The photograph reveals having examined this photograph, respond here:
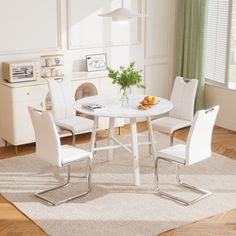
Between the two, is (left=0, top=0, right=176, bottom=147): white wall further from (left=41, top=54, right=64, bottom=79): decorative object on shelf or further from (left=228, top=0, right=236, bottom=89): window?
(left=228, top=0, right=236, bottom=89): window

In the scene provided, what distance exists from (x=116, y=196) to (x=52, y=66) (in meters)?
2.18

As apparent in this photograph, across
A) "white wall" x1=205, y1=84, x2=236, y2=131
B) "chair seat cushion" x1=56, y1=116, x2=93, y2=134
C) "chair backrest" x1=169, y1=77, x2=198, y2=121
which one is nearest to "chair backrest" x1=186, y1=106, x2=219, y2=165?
"chair backrest" x1=169, y1=77, x2=198, y2=121

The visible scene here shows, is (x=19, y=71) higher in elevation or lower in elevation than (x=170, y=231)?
higher

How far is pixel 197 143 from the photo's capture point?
4777mm

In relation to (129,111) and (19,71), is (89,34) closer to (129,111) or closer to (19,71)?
(19,71)

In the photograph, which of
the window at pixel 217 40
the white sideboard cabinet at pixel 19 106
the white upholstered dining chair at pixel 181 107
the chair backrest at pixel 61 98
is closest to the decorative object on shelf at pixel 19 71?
the white sideboard cabinet at pixel 19 106

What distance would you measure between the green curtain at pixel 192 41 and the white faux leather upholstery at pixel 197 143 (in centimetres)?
248

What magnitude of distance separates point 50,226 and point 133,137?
1.34 metres

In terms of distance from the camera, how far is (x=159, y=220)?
450cm

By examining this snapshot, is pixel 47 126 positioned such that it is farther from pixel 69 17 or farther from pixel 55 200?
pixel 69 17

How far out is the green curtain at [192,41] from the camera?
711 centimetres

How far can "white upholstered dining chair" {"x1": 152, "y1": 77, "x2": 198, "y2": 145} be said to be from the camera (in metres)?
5.81

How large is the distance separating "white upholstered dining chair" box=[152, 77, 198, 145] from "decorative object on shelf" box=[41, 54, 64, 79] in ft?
4.71

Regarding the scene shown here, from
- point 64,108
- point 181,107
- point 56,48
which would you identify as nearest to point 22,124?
point 64,108
